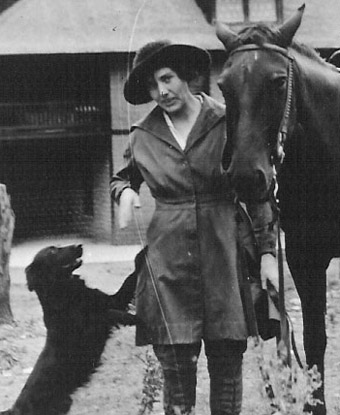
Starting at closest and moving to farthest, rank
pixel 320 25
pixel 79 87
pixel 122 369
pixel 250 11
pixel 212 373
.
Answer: pixel 212 373 < pixel 122 369 < pixel 320 25 < pixel 250 11 < pixel 79 87

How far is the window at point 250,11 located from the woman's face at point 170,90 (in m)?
10.3

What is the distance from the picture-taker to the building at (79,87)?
12.1 m

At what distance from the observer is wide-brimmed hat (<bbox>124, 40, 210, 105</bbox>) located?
11.0 ft

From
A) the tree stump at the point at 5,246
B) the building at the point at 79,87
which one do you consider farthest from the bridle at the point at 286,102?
the building at the point at 79,87

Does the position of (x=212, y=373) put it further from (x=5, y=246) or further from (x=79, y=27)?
(x=79, y=27)

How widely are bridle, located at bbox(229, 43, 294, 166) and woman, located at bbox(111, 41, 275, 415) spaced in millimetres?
295

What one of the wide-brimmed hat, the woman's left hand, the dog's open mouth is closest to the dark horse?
the wide-brimmed hat

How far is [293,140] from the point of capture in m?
3.48

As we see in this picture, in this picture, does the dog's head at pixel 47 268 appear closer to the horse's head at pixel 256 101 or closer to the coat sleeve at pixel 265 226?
the coat sleeve at pixel 265 226

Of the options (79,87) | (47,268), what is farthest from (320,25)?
(47,268)

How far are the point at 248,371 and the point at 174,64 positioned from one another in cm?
283

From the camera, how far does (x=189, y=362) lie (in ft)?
11.2

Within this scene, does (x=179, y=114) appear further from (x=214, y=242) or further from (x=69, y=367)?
(x=69, y=367)

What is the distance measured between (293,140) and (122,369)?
8.94 feet
